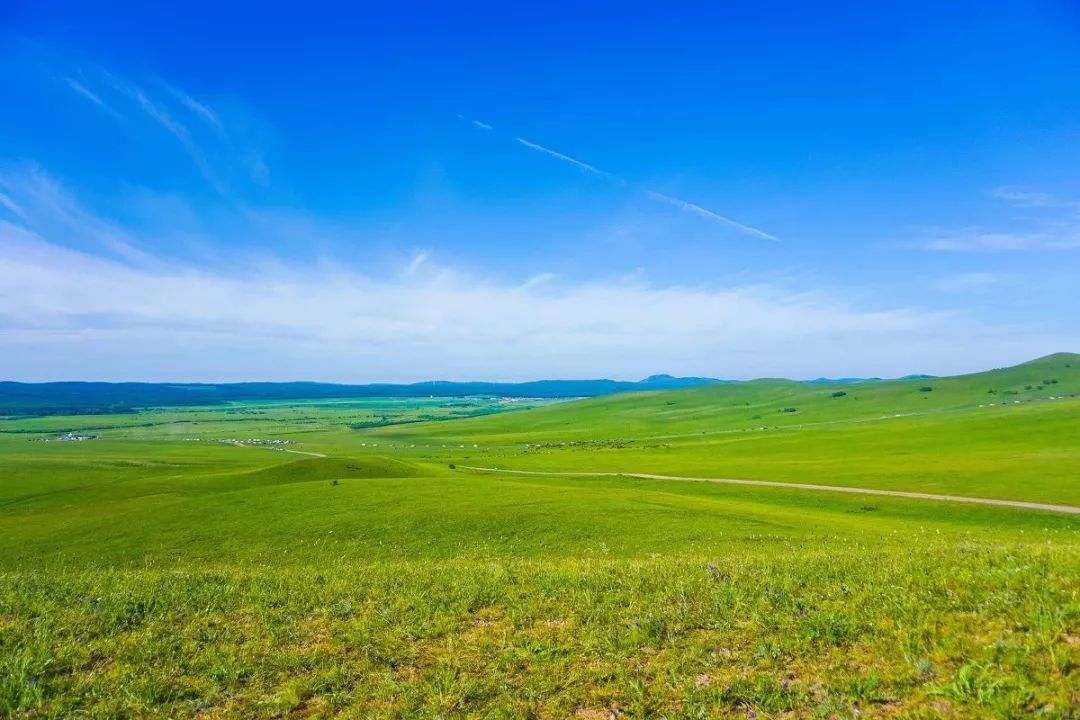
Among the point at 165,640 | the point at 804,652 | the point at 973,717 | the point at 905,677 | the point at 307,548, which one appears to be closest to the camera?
the point at 973,717

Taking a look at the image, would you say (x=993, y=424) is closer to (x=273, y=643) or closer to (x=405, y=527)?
(x=405, y=527)

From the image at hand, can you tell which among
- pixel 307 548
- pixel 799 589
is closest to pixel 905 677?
pixel 799 589

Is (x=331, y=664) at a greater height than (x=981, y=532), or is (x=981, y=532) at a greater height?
(x=331, y=664)

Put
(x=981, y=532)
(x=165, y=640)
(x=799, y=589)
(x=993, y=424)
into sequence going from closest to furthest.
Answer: (x=165, y=640) < (x=799, y=589) < (x=981, y=532) < (x=993, y=424)

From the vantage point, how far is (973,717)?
6547 mm

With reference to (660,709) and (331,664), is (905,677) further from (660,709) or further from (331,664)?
(331,664)

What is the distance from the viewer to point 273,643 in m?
10.5

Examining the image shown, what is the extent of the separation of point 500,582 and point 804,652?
731 cm

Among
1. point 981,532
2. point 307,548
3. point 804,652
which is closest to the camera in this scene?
point 804,652

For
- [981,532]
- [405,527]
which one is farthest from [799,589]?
[981,532]

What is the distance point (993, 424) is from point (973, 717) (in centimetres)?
15118

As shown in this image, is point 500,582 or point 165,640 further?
point 500,582

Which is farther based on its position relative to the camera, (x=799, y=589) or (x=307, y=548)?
(x=307, y=548)

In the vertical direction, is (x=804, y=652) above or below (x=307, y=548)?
above
